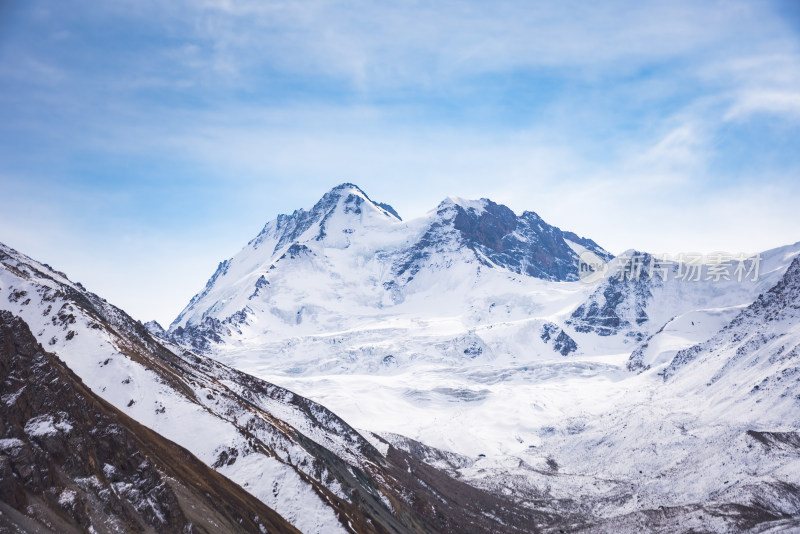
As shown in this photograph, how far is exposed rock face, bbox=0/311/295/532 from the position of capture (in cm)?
4550

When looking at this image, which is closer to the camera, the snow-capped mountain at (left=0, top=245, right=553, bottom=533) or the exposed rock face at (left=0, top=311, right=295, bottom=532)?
the exposed rock face at (left=0, top=311, right=295, bottom=532)

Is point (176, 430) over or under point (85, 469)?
over

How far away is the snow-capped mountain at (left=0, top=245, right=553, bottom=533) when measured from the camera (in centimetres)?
5384

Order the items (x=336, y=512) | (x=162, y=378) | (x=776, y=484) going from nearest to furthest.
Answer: (x=336, y=512)
(x=162, y=378)
(x=776, y=484)

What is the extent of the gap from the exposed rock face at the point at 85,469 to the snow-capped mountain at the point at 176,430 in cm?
19

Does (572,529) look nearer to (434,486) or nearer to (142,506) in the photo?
(434,486)

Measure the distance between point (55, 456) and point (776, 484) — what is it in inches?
4959

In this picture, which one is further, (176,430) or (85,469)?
(176,430)

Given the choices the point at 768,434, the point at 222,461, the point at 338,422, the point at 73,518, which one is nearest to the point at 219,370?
the point at 338,422

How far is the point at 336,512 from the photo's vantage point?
7525 centimetres

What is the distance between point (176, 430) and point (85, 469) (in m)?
26.7

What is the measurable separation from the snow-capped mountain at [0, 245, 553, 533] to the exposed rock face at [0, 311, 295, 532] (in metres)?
0.19

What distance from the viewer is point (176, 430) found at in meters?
77.9

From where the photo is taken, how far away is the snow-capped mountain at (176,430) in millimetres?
53844
